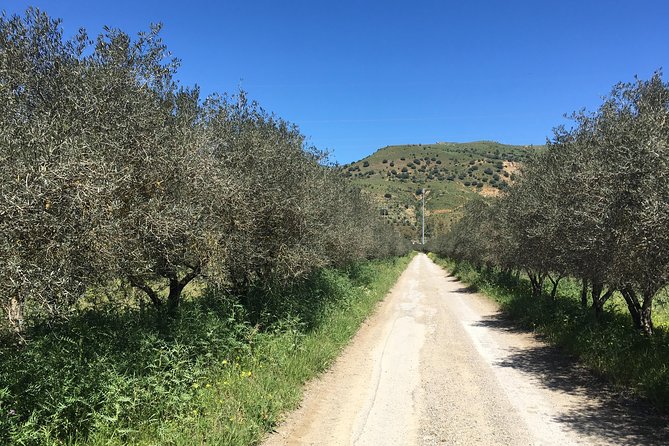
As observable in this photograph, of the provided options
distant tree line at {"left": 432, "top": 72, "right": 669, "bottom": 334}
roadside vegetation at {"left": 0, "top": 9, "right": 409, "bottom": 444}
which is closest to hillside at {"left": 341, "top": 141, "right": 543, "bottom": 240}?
distant tree line at {"left": 432, "top": 72, "right": 669, "bottom": 334}

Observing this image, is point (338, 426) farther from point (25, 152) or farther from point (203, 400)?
point (25, 152)

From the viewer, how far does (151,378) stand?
6359mm

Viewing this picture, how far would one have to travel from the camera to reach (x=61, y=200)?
490cm

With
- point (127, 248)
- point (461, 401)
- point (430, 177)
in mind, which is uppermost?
point (430, 177)

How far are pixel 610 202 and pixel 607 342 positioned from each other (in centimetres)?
419

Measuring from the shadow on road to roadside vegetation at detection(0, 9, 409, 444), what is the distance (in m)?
4.94

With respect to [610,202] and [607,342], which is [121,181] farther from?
[607,342]

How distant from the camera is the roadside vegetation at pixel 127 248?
16.0 feet

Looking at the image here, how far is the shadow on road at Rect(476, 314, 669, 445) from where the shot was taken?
6.48m

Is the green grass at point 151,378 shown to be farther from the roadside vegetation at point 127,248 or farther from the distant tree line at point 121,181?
the distant tree line at point 121,181

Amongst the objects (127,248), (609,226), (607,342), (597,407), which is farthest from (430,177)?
(127,248)

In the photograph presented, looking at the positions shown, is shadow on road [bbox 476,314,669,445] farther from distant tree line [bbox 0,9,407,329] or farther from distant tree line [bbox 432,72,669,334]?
distant tree line [bbox 0,9,407,329]

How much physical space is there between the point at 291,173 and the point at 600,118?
878 centimetres

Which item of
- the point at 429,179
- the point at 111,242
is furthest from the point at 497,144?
the point at 111,242
